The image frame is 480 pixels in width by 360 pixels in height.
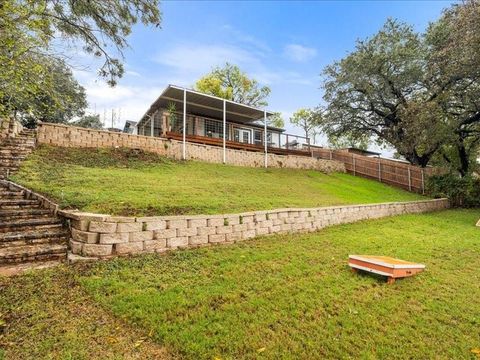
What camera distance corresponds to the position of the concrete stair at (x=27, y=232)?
4047 millimetres

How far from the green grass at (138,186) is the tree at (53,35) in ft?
6.35

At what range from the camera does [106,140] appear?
1231cm

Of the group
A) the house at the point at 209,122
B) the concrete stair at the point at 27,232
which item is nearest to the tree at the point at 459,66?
the house at the point at 209,122

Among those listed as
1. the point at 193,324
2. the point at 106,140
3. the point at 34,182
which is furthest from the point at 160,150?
the point at 193,324

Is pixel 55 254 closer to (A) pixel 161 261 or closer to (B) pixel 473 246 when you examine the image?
(A) pixel 161 261

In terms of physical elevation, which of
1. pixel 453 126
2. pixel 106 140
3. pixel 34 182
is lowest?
pixel 34 182

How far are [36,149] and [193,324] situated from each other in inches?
412

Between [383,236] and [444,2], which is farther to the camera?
[444,2]

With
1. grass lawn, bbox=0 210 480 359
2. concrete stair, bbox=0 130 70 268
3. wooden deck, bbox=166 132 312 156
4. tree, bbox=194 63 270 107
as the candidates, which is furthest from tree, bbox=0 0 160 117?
tree, bbox=194 63 270 107

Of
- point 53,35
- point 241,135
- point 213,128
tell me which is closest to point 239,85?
point 241,135

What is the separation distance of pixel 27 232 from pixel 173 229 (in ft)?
7.68

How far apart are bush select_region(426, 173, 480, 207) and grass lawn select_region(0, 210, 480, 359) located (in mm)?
12074

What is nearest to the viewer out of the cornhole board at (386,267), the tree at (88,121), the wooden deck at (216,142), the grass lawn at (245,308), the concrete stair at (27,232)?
the grass lawn at (245,308)

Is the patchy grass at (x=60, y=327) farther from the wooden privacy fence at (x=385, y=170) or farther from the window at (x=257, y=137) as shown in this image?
the wooden privacy fence at (x=385, y=170)
